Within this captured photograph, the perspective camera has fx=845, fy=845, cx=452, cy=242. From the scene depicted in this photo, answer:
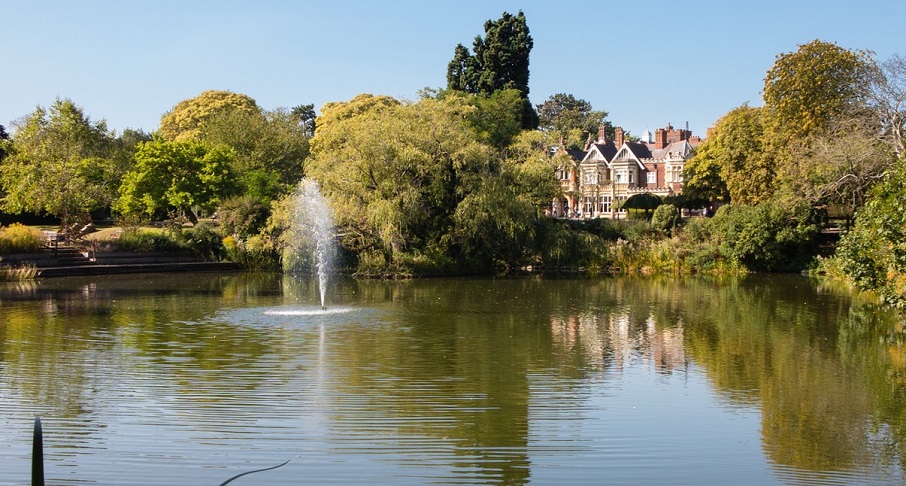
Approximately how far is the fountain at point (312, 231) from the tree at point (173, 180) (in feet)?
27.5

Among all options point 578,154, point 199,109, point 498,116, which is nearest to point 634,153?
point 578,154

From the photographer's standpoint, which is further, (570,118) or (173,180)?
(570,118)

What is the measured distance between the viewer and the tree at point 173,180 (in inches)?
1527

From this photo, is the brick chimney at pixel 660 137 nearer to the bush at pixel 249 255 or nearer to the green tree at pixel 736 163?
the green tree at pixel 736 163

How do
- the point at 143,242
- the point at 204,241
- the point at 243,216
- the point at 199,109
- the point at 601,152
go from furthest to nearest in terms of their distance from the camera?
the point at 601,152 → the point at 199,109 → the point at 243,216 → the point at 204,241 → the point at 143,242

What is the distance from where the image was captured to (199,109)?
68.2 m

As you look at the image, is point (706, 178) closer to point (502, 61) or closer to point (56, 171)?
point (502, 61)

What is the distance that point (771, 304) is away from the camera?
23.4 metres

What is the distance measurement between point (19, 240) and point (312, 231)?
34.9 ft

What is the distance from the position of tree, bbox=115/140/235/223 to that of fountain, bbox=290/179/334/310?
27.5ft

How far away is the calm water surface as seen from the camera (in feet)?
26.6

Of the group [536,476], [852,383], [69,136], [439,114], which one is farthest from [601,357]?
[69,136]

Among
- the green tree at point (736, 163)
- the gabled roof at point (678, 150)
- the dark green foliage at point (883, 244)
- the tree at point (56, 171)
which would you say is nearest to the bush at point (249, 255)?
the tree at point (56, 171)

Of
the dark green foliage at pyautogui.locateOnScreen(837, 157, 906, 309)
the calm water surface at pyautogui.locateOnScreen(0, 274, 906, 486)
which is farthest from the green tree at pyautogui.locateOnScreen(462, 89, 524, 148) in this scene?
the dark green foliage at pyautogui.locateOnScreen(837, 157, 906, 309)
